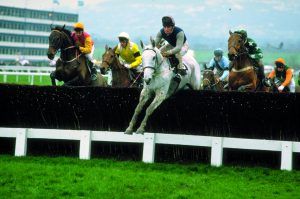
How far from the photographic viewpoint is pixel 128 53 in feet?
46.5

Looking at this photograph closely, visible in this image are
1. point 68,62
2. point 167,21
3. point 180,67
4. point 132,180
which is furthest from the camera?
point 68,62

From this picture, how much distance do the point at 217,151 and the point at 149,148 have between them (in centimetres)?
110

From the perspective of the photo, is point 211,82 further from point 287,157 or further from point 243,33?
point 287,157

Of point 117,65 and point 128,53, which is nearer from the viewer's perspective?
point 128,53

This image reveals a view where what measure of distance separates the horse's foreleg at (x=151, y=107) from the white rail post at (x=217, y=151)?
45.6 inches

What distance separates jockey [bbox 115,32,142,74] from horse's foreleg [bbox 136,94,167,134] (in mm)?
2902

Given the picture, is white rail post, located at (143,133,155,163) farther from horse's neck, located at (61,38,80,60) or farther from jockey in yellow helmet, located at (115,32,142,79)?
horse's neck, located at (61,38,80,60)

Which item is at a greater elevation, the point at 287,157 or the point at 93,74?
the point at 93,74

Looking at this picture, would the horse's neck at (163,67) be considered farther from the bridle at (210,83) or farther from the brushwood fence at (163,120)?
the bridle at (210,83)

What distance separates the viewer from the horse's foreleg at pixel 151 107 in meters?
10.9

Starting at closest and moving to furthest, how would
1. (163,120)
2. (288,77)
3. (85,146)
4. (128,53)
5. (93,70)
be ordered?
(85,146)
(163,120)
(128,53)
(93,70)
(288,77)

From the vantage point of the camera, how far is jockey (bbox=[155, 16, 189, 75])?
38.7 feet

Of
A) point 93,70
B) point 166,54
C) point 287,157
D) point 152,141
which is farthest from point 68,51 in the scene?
point 287,157

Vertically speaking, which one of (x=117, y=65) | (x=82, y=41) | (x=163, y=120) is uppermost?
(x=82, y=41)
